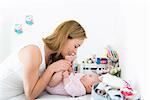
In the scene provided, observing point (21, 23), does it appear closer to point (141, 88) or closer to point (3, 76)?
point (3, 76)

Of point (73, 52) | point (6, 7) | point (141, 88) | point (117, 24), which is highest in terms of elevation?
point (6, 7)

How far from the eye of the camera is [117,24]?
7.17ft

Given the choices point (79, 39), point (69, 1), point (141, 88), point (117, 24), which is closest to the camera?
point (141, 88)

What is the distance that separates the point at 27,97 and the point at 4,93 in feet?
0.46

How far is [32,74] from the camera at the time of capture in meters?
1.55

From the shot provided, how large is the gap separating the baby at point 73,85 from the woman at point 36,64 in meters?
0.06

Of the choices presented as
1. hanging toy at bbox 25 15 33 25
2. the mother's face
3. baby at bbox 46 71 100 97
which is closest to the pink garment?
baby at bbox 46 71 100 97

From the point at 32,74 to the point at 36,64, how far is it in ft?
0.21

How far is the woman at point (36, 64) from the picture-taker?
1550mm

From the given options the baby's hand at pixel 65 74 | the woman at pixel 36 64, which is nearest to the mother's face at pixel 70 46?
the woman at pixel 36 64

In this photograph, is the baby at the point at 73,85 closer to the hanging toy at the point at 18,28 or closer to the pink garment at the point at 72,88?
the pink garment at the point at 72,88

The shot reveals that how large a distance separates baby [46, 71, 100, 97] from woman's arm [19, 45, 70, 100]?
0.24ft

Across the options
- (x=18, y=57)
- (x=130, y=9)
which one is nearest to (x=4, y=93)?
(x=18, y=57)

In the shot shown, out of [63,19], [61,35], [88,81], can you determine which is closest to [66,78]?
[88,81]
